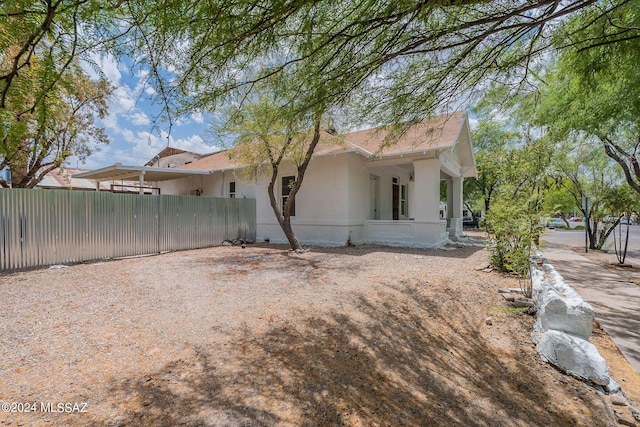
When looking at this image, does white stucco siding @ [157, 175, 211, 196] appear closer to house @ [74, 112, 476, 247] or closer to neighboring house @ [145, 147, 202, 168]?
house @ [74, 112, 476, 247]

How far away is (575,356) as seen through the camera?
2.99 metres

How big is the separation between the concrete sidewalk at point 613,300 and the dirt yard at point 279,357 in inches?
8.4

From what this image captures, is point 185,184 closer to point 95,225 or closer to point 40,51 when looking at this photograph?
point 95,225

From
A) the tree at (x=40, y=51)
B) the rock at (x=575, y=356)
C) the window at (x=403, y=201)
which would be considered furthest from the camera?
the window at (x=403, y=201)

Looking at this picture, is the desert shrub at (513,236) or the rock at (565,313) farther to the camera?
the desert shrub at (513,236)

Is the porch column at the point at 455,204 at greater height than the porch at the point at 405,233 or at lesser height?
greater

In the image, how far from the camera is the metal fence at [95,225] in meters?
6.73

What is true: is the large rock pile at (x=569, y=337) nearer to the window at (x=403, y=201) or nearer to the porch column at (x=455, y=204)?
the porch column at (x=455, y=204)

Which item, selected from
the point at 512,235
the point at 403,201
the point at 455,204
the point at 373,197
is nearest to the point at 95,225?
the point at 373,197

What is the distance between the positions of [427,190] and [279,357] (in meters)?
8.80

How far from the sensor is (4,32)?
201cm

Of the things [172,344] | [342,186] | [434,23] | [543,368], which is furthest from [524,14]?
[342,186]

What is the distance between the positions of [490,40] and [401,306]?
390 centimetres

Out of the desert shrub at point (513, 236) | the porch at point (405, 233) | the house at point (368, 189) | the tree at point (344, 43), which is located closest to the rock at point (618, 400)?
the desert shrub at point (513, 236)
